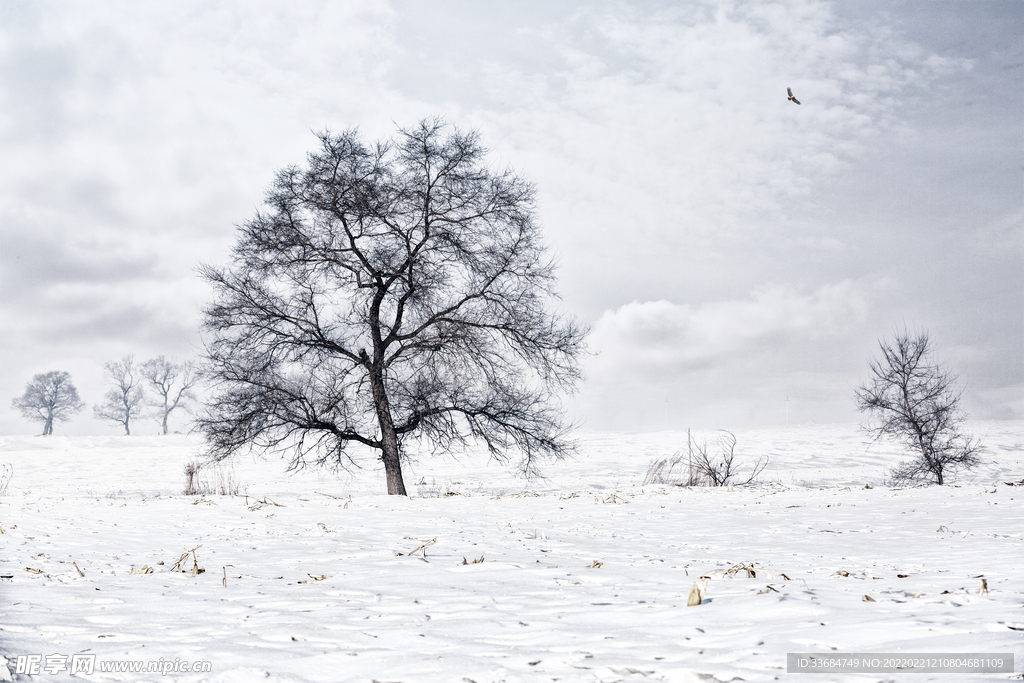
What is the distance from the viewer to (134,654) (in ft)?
8.99

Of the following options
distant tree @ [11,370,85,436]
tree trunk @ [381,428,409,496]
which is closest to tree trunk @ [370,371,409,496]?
tree trunk @ [381,428,409,496]

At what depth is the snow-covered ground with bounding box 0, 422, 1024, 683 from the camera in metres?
2.62

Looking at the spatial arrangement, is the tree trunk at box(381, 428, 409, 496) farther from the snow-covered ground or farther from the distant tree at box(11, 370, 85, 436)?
the distant tree at box(11, 370, 85, 436)

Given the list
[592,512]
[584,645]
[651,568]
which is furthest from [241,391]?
[584,645]

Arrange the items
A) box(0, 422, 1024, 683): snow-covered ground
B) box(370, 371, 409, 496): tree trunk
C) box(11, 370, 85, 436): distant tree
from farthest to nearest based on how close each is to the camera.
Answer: box(11, 370, 85, 436): distant tree
box(370, 371, 409, 496): tree trunk
box(0, 422, 1024, 683): snow-covered ground

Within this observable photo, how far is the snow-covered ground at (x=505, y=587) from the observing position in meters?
2.62

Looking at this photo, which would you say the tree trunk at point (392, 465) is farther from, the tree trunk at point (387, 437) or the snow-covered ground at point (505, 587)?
the snow-covered ground at point (505, 587)

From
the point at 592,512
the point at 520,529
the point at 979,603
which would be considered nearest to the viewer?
the point at 979,603

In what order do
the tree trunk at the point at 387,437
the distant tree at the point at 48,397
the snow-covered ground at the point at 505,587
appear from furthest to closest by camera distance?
1. the distant tree at the point at 48,397
2. the tree trunk at the point at 387,437
3. the snow-covered ground at the point at 505,587

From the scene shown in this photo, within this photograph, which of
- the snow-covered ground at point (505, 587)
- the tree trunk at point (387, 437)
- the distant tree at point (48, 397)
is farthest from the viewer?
the distant tree at point (48, 397)

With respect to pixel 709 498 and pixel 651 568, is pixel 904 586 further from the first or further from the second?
pixel 709 498

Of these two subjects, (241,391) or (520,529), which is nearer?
(520,529)

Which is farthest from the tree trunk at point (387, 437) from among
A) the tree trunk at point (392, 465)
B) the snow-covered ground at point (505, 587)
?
the snow-covered ground at point (505, 587)

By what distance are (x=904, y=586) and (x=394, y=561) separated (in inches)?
136
